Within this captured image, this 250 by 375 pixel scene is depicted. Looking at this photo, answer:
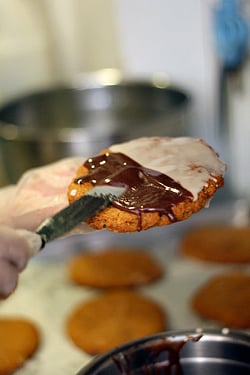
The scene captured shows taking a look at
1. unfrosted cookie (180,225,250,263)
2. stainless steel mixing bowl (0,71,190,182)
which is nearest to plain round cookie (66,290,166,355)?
unfrosted cookie (180,225,250,263)

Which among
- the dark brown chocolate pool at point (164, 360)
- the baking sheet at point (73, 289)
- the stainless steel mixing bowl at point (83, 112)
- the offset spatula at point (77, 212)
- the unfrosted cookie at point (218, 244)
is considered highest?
the offset spatula at point (77, 212)

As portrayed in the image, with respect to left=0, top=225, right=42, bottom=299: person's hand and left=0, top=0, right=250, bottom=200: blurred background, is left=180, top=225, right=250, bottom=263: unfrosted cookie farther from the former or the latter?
left=0, top=225, right=42, bottom=299: person's hand

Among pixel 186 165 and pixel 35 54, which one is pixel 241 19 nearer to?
pixel 35 54

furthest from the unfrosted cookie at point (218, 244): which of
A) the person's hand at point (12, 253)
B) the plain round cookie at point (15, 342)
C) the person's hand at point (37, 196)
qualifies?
the person's hand at point (12, 253)

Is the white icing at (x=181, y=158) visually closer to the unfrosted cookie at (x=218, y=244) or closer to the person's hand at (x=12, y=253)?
the person's hand at (x=12, y=253)

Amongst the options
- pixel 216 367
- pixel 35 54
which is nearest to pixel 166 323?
pixel 216 367

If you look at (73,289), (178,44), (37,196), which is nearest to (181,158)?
(37,196)

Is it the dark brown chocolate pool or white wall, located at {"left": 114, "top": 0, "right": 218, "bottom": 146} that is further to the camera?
white wall, located at {"left": 114, "top": 0, "right": 218, "bottom": 146}
